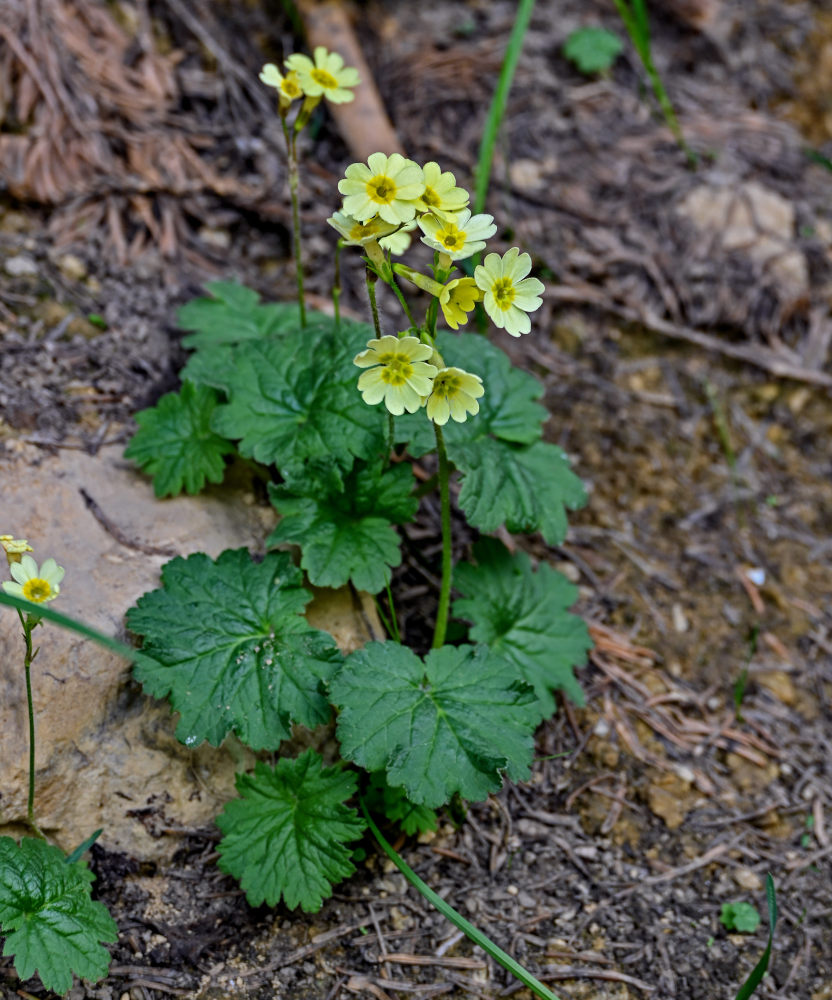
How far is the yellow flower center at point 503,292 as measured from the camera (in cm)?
222

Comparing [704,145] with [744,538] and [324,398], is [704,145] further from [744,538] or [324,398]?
[324,398]

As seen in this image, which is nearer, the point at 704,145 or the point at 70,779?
the point at 70,779

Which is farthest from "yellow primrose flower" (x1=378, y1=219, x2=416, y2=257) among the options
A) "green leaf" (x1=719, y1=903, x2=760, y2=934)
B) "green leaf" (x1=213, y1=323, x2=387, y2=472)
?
"green leaf" (x1=719, y1=903, x2=760, y2=934)

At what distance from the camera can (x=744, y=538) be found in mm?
3703

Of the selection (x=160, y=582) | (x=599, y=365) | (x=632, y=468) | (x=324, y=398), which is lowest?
(x=632, y=468)

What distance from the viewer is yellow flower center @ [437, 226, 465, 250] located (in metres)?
2.20

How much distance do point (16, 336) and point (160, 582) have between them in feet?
3.70

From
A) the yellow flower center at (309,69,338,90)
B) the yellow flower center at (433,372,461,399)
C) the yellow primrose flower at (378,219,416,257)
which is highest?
the yellow flower center at (309,69,338,90)

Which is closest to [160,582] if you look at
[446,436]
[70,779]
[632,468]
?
[70,779]

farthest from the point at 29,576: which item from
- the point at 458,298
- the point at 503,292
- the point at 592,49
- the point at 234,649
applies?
the point at 592,49

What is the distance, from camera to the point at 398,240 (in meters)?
2.41

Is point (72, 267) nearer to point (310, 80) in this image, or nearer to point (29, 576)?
point (310, 80)

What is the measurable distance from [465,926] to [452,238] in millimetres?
1736

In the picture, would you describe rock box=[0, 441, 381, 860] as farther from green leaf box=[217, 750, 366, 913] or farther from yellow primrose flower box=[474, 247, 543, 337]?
yellow primrose flower box=[474, 247, 543, 337]
